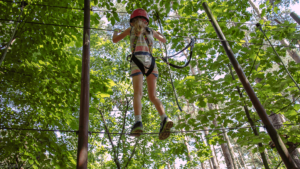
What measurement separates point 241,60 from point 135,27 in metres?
2.69

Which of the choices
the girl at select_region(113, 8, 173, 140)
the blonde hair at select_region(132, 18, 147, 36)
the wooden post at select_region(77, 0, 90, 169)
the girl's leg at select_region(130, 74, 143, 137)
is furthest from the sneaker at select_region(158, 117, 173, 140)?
the blonde hair at select_region(132, 18, 147, 36)

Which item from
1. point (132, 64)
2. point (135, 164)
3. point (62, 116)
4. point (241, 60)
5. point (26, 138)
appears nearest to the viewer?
point (132, 64)

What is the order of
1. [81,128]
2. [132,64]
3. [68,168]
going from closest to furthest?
[81,128], [132,64], [68,168]

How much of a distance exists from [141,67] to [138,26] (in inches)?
24.9

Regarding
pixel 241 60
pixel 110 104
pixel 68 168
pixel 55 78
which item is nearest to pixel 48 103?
pixel 55 78

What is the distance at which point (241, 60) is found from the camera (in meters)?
4.05

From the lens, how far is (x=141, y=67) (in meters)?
2.36

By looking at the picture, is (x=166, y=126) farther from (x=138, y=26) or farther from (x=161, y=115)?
(x=138, y=26)

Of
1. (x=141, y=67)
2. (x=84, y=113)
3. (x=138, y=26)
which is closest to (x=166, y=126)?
(x=141, y=67)

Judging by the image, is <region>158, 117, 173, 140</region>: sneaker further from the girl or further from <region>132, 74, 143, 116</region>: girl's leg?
<region>132, 74, 143, 116</region>: girl's leg

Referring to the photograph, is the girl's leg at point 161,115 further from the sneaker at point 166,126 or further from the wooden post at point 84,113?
the wooden post at point 84,113

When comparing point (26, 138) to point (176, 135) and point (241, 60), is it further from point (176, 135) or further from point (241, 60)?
point (176, 135)

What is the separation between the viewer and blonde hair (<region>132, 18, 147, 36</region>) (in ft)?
8.39

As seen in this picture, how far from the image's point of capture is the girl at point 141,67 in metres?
2.24
